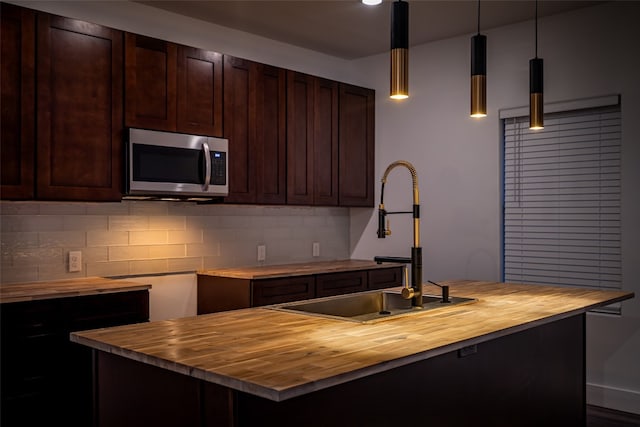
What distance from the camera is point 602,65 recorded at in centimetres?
398

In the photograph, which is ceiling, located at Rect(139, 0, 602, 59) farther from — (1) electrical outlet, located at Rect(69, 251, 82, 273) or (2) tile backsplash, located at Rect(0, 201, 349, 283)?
(1) electrical outlet, located at Rect(69, 251, 82, 273)

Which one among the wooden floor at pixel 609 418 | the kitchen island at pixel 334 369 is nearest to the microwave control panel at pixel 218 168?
the kitchen island at pixel 334 369

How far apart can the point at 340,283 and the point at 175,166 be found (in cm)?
148

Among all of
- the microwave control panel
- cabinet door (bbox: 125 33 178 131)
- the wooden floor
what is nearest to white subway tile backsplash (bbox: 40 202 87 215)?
cabinet door (bbox: 125 33 178 131)

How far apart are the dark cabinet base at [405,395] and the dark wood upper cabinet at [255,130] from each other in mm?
2237

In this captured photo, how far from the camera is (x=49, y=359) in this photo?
2.95m

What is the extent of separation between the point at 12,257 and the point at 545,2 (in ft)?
11.8

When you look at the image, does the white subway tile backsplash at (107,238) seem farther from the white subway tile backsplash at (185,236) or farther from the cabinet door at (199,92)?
the cabinet door at (199,92)

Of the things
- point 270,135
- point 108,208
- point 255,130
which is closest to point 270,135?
point 270,135

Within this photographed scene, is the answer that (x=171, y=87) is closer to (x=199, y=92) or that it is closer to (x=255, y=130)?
(x=199, y=92)

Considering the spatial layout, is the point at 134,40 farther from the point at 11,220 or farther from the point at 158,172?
the point at 11,220

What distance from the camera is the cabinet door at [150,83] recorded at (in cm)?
352

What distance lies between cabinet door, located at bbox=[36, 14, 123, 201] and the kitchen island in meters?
1.49

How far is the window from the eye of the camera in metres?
3.99
